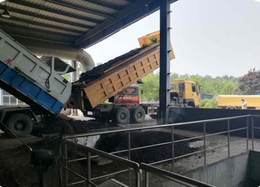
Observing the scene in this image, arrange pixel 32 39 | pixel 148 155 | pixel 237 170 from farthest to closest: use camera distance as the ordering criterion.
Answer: pixel 32 39, pixel 148 155, pixel 237 170

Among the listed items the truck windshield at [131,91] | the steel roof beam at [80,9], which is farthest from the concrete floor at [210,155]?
the steel roof beam at [80,9]

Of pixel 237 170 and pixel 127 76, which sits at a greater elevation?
pixel 127 76

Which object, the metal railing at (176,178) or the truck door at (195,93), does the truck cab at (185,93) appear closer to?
the truck door at (195,93)

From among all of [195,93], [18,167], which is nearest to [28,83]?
[18,167]

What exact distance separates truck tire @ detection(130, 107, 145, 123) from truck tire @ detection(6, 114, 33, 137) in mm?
5230

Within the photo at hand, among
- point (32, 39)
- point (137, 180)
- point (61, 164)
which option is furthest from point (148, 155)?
point (32, 39)

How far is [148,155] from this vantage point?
5.32 meters

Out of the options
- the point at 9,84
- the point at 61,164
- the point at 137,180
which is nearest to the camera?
the point at 137,180

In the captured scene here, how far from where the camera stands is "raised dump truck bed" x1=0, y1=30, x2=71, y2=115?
6.93 meters

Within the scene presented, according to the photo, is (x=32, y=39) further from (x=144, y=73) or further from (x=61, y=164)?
(x=61, y=164)

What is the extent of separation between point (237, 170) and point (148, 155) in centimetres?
207

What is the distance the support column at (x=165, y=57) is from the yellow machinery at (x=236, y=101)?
13388 millimetres

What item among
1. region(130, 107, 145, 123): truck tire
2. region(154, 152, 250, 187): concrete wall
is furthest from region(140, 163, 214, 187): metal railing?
region(130, 107, 145, 123): truck tire

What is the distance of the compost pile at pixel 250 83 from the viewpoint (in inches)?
1035
